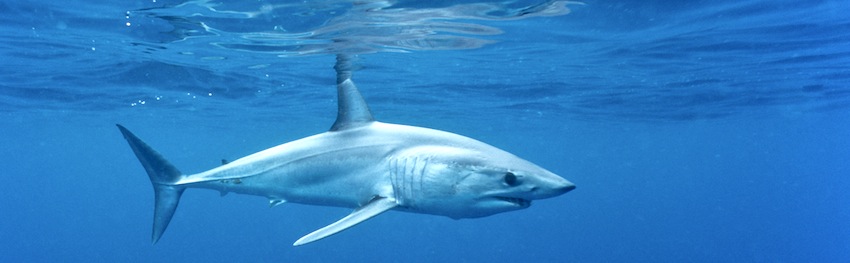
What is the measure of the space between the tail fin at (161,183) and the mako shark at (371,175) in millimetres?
11

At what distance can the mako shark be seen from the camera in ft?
13.8

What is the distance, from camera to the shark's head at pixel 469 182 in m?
4.03

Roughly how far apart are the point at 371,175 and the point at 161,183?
9.72ft

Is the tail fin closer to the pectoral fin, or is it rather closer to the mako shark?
the mako shark

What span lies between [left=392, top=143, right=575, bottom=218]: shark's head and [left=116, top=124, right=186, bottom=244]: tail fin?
3043 mm

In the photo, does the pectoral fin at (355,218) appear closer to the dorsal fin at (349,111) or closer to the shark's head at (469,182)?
the shark's head at (469,182)

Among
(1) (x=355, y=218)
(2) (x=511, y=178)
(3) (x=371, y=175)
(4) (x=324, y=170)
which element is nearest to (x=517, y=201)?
(2) (x=511, y=178)

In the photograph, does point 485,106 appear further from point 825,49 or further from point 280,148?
point 280,148

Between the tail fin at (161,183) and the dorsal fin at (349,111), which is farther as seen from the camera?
the tail fin at (161,183)

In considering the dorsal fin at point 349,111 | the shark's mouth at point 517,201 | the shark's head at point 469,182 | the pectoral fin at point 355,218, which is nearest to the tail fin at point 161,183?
the dorsal fin at point 349,111

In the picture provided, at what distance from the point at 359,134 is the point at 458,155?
1384 mm

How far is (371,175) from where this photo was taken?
5070mm

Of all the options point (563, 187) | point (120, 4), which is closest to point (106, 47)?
point (120, 4)

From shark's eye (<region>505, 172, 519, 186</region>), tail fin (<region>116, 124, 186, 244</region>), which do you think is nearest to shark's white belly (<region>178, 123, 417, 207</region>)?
tail fin (<region>116, 124, 186, 244</region>)
